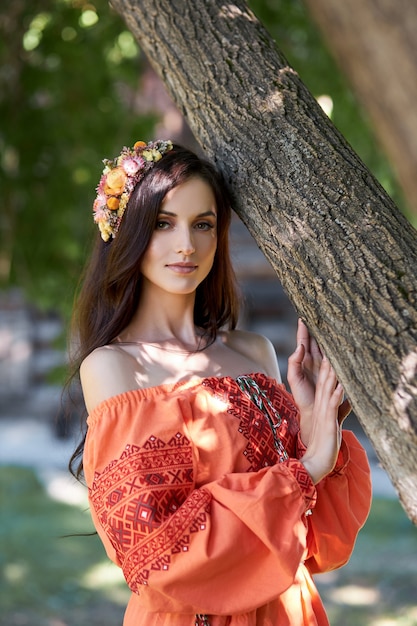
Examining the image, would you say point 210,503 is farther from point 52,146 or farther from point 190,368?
point 52,146

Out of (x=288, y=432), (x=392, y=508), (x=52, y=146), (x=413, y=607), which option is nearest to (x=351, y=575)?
(x=413, y=607)

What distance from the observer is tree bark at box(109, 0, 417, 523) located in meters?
1.61

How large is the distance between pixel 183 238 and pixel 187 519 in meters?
0.64

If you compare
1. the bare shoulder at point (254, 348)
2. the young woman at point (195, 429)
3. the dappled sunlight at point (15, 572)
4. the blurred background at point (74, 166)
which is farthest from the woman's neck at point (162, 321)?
the dappled sunlight at point (15, 572)

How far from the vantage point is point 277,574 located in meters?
1.84

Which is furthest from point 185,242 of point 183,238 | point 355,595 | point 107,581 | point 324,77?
point 107,581

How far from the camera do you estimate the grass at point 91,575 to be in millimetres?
4840

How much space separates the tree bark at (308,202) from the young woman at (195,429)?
16 centimetres

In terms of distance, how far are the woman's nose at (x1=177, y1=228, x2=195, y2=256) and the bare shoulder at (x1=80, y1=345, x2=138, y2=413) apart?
28 centimetres

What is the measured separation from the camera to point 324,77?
14.3ft

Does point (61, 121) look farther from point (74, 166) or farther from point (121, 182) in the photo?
point (121, 182)

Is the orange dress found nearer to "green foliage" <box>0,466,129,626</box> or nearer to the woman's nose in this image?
the woman's nose

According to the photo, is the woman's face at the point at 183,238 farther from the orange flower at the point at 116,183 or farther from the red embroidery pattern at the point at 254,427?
the red embroidery pattern at the point at 254,427

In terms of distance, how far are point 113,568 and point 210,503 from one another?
404 centimetres
